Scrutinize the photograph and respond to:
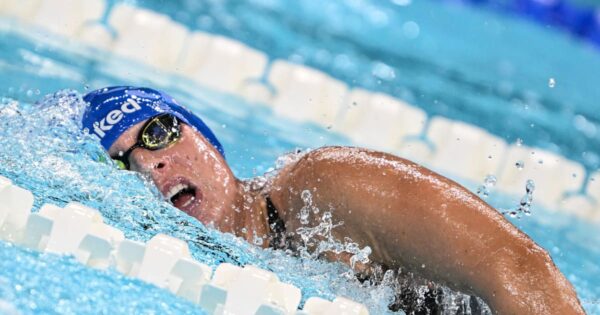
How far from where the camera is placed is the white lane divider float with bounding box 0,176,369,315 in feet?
4.86

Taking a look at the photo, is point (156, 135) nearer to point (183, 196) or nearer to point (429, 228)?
point (183, 196)

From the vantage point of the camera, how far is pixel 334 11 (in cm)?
743

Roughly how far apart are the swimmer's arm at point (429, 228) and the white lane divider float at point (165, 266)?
21cm

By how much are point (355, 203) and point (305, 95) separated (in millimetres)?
3139

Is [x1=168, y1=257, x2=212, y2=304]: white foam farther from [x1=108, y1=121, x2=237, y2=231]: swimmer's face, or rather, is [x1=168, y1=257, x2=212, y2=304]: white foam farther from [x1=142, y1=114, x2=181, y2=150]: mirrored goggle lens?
[x1=142, y1=114, x2=181, y2=150]: mirrored goggle lens

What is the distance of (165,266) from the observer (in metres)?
1.53

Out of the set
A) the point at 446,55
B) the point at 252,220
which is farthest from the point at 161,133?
the point at 446,55

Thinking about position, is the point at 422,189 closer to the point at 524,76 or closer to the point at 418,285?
the point at 418,285

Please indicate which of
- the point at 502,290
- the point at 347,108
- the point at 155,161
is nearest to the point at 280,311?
the point at 502,290

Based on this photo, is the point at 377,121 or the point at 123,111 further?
the point at 377,121

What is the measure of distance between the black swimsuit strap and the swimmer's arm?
0.18ft

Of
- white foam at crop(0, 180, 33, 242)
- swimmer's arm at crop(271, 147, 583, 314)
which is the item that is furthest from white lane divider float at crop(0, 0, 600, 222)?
white foam at crop(0, 180, 33, 242)

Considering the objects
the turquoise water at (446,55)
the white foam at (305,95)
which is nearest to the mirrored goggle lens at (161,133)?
the white foam at (305,95)

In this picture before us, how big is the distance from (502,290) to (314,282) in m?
0.48
